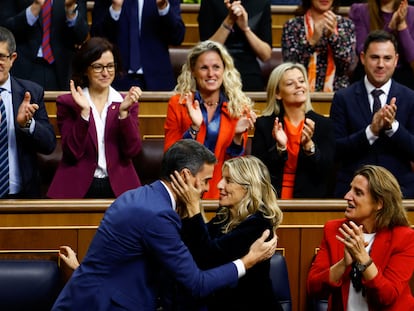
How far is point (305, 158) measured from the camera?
4043 mm

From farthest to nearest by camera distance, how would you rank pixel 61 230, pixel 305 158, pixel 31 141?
pixel 305 158, pixel 31 141, pixel 61 230

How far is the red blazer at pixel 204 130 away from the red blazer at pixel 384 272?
2.51ft

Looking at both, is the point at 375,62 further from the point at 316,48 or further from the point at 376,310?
the point at 376,310

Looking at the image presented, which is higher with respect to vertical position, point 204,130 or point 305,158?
point 204,130

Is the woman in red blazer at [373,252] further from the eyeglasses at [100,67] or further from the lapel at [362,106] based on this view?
the eyeglasses at [100,67]

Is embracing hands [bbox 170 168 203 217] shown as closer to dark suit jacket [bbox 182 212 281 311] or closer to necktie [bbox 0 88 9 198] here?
dark suit jacket [bbox 182 212 281 311]

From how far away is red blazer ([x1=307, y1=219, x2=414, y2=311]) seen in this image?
3.28 m

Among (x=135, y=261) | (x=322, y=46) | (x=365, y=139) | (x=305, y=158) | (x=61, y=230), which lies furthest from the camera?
(x=322, y=46)

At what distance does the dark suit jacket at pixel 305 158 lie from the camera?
4.03 metres

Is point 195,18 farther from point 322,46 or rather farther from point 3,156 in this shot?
point 3,156

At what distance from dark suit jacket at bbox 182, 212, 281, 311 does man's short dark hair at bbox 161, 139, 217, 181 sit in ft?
0.61

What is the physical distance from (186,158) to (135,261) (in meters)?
0.34

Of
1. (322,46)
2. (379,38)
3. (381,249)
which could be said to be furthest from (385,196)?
(322,46)

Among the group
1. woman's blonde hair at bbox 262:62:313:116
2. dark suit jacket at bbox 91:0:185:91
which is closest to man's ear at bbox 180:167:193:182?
woman's blonde hair at bbox 262:62:313:116
